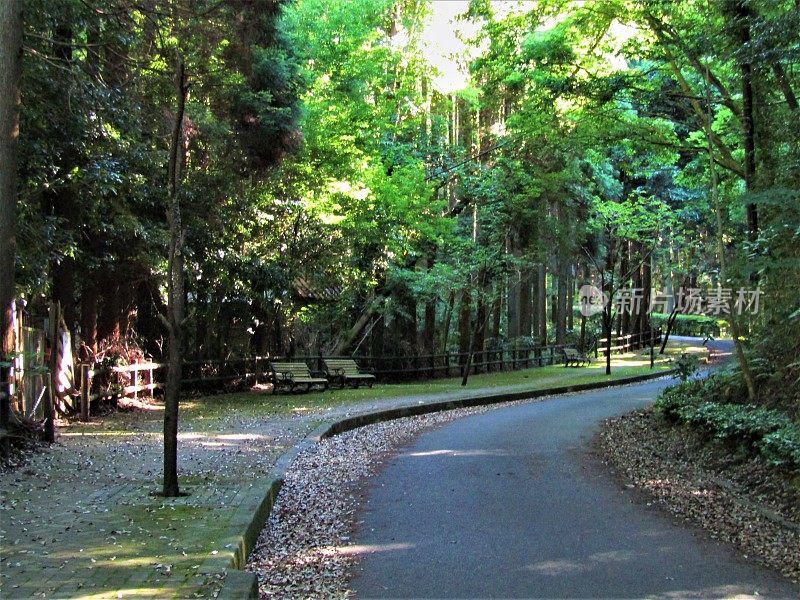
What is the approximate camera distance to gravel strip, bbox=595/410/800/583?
6.88 m

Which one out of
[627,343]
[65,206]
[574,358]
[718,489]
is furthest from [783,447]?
[627,343]

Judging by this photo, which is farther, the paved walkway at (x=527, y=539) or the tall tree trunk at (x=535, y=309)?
the tall tree trunk at (x=535, y=309)

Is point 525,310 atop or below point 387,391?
atop

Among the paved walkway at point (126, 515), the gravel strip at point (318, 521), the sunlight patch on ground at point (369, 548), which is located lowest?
the gravel strip at point (318, 521)

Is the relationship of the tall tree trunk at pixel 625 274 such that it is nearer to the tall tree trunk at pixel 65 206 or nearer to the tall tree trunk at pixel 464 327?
the tall tree trunk at pixel 464 327

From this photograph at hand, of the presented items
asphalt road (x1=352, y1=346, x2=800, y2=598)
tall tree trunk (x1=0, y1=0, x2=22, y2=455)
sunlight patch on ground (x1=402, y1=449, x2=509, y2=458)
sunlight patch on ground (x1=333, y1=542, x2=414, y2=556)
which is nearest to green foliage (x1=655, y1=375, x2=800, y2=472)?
asphalt road (x1=352, y1=346, x2=800, y2=598)

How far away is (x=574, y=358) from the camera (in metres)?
35.6

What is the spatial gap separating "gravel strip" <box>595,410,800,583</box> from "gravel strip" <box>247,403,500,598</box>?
3457 millimetres

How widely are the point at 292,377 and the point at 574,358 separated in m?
18.2

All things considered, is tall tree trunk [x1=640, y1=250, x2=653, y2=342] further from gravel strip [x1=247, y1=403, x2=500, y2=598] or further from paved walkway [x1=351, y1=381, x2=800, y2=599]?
paved walkway [x1=351, y1=381, x2=800, y2=599]

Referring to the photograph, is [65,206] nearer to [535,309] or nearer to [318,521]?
[318,521]

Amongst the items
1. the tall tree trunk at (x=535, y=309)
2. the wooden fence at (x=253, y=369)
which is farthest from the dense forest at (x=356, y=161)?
the tall tree trunk at (x=535, y=309)

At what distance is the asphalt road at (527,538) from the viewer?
552cm

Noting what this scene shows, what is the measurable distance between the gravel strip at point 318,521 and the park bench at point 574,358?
2312cm
